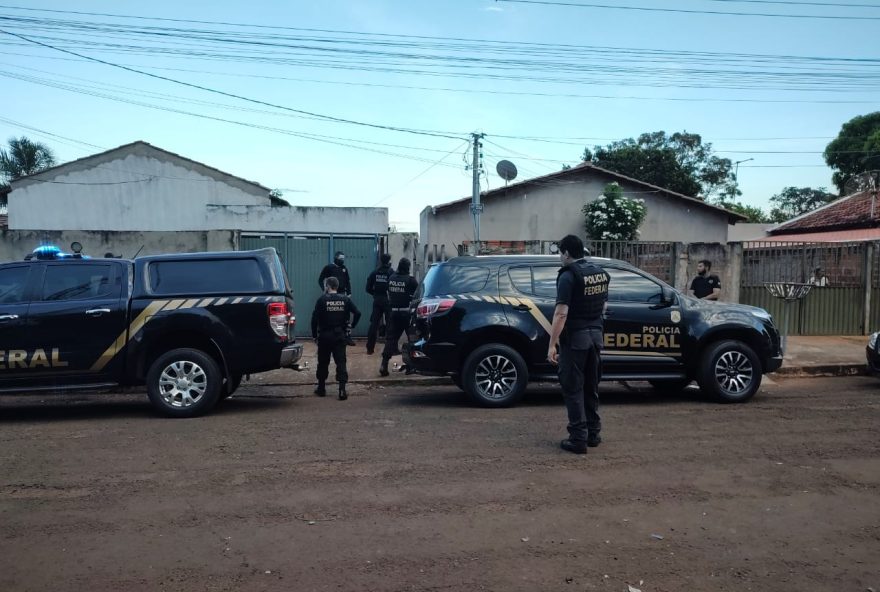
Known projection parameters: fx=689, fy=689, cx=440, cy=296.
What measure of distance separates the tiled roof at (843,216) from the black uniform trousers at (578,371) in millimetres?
17184

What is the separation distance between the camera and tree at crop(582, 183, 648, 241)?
23516 millimetres

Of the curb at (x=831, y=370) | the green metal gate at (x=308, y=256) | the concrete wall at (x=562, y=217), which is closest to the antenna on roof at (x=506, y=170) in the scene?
the green metal gate at (x=308, y=256)

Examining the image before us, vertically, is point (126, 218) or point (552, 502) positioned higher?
point (126, 218)

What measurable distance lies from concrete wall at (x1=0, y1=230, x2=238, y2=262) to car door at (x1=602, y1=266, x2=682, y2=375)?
825 centimetres

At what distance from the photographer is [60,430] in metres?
7.12

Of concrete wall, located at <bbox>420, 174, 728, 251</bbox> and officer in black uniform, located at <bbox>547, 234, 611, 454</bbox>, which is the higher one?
concrete wall, located at <bbox>420, 174, 728, 251</bbox>

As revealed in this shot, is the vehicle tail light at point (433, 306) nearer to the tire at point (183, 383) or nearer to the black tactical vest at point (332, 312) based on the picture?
the black tactical vest at point (332, 312)

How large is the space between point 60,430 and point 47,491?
229 centimetres

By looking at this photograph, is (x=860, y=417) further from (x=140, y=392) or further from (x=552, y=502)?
(x=140, y=392)

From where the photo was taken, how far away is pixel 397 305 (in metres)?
10.9

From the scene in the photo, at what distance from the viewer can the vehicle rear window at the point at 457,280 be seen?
823 cm

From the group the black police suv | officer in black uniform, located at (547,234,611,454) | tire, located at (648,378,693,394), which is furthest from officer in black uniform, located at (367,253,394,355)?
officer in black uniform, located at (547,234,611,454)

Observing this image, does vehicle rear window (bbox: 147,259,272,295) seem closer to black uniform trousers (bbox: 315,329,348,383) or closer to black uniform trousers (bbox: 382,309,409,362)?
black uniform trousers (bbox: 315,329,348,383)

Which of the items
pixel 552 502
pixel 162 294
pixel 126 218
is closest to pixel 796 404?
pixel 552 502
